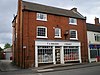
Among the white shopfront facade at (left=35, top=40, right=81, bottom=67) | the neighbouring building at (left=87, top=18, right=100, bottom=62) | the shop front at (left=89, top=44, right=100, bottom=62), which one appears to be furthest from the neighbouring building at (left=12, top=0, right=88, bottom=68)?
the shop front at (left=89, top=44, right=100, bottom=62)

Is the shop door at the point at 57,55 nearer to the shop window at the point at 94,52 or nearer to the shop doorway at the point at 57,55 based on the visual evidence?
the shop doorway at the point at 57,55

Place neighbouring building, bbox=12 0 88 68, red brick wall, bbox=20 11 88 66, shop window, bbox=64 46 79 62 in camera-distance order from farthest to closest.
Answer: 1. shop window, bbox=64 46 79 62
2. neighbouring building, bbox=12 0 88 68
3. red brick wall, bbox=20 11 88 66

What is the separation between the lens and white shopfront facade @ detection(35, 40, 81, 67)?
2636 cm

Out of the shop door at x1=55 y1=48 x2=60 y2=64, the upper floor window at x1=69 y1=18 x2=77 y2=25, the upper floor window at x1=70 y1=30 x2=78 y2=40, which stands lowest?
the shop door at x1=55 y1=48 x2=60 y2=64

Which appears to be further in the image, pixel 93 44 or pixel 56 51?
pixel 93 44

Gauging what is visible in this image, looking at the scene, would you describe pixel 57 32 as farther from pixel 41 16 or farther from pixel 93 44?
pixel 93 44

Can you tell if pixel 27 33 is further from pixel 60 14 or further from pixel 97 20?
pixel 97 20

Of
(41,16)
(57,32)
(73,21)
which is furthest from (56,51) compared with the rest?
(73,21)

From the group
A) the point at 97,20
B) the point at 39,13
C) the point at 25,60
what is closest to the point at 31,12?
the point at 39,13

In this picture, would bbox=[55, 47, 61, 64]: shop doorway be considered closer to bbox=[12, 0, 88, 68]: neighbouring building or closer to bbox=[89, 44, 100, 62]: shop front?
bbox=[12, 0, 88, 68]: neighbouring building

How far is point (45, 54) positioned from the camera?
27.0 metres

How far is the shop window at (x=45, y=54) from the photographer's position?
86.7 ft

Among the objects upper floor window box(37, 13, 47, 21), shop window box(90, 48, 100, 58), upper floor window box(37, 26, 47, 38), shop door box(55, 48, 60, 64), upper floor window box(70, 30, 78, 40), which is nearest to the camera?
upper floor window box(37, 26, 47, 38)

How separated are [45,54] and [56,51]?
2.39 m
